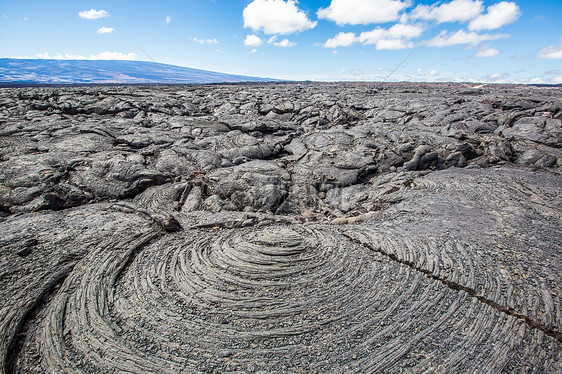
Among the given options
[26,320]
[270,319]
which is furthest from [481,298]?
[26,320]

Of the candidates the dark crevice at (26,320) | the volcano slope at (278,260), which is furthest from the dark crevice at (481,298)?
the dark crevice at (26,320)

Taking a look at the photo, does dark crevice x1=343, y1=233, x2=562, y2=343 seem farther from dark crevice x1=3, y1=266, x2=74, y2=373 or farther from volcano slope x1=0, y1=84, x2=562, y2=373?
dark crevice x1=3, y1=266, x2=74, y2=373

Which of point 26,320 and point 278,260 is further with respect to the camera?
point 278,260

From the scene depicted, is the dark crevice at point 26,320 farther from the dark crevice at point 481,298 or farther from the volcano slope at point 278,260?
the dark crevice at point 481,298

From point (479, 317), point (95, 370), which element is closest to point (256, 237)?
point (95, 370)

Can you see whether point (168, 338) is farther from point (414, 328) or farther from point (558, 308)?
point (558, 308)

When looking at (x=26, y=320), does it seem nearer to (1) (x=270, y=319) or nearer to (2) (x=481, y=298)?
(1) (x=270, y=319)

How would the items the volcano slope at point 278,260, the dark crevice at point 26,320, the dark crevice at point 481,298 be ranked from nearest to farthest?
the dark crevice at point 26,320
the volcano slope at point 278,260
the dark crevice at point 481,298
